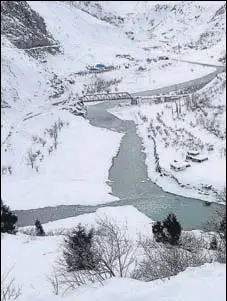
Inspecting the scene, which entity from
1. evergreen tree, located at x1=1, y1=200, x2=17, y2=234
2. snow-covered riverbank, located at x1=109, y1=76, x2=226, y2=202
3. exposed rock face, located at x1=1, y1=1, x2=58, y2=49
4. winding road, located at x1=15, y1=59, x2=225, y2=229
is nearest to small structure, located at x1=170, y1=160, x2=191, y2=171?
snow-covered riverbank, located at x1=109, y1=76, x2=226, y2=202

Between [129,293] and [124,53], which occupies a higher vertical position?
[124,53]

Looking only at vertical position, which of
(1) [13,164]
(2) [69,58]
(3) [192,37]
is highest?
(3) [192,37]

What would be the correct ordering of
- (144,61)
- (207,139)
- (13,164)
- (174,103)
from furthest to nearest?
(144,61), (174,103), (207,139), (13,164)

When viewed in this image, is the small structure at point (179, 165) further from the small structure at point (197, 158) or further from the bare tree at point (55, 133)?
the bare tree at point (55, 133)

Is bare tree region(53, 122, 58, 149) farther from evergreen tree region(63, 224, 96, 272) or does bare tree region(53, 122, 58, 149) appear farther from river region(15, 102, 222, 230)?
evergreen tree region(63, 224, 96, 272)

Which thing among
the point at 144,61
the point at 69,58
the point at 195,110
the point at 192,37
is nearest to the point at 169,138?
the point at 195,110

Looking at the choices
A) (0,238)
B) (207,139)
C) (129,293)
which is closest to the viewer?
(129,293)

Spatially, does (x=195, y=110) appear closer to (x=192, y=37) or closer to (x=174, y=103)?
(x=174, y=103)
